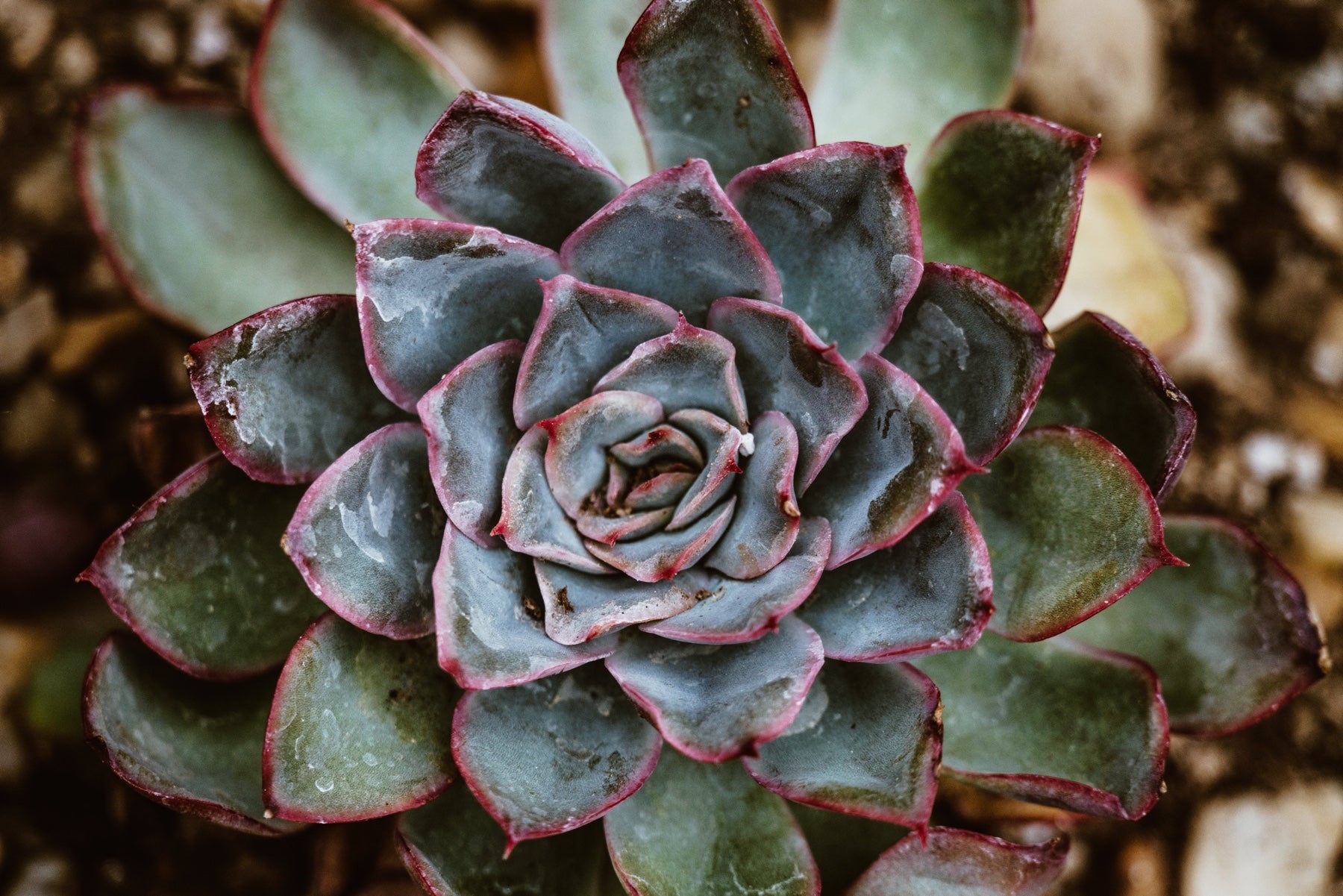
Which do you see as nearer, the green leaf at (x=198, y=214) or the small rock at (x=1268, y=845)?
the green leaf at (x=198, y=214)

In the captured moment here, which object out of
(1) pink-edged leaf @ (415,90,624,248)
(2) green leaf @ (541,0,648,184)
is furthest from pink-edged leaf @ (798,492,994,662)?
(2) green leaf @ (541,0,648,184)

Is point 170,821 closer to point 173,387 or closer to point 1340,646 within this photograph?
point 173,387

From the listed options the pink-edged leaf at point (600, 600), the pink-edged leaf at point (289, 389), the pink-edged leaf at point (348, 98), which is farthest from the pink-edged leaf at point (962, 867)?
the pink-edged leaf at point (348, 98)

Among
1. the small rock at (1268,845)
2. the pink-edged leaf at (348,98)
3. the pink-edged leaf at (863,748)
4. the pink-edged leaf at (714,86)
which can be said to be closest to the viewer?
the pink-edged leaf at (863,748)

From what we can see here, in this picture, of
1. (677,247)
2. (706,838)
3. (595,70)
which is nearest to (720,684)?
(706,838)

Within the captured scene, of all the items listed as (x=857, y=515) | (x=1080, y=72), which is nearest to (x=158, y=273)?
(x=857, y=515)

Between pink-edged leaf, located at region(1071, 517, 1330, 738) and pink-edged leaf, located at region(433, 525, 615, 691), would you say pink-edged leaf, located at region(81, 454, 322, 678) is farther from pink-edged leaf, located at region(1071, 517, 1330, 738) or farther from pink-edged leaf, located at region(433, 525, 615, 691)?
pink-edged leaf, located at region(1071, 517, 1330, 738)

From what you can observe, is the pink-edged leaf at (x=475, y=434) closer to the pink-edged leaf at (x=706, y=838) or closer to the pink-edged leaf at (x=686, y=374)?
the pink-edged leaf at (x=686, y=374)
